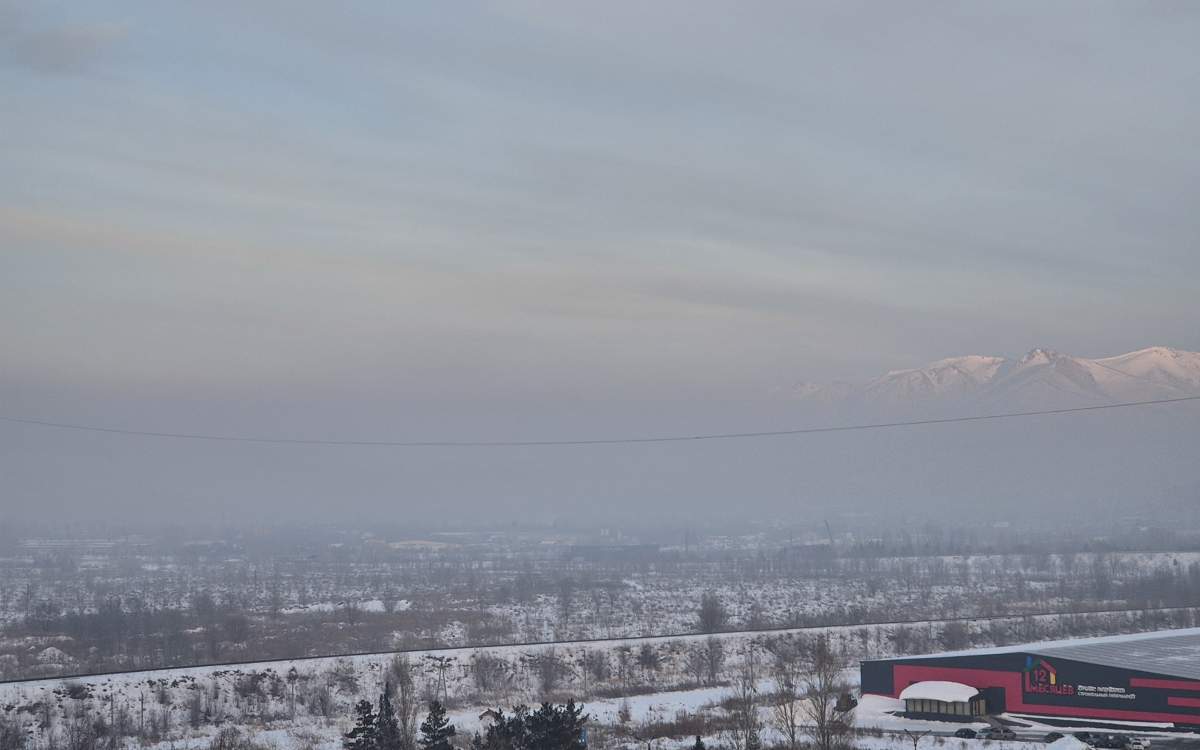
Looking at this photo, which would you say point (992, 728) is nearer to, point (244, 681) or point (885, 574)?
point (244, 681)

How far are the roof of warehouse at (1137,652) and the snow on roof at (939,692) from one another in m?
1.42

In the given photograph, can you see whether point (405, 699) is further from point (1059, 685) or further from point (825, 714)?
point (1059, 685)

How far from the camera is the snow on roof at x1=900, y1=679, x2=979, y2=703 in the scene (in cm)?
3697

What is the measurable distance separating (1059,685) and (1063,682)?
17 centimetres

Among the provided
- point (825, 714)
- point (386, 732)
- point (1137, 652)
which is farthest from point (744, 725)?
point (1137, 652)

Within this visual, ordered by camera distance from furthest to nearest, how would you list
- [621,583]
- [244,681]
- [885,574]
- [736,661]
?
1. [885,574]
2. [621,583]
3. [736,661]
4. [244,681]

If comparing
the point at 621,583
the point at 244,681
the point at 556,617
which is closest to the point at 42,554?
the point at 621,583

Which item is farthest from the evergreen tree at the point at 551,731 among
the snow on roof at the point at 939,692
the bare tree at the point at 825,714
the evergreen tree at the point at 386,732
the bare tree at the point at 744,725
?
the snow on roof at the point at 939,692

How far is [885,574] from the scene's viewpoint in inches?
3821

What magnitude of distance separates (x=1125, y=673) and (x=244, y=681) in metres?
27.9

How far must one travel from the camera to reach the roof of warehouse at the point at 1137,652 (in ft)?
118

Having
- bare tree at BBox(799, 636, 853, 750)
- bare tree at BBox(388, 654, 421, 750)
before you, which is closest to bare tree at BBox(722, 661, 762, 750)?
bare tree at BBox(799, 636, 853, 750)

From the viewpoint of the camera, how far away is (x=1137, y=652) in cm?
3744

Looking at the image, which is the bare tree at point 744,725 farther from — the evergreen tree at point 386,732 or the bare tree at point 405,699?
the evergreen tree at point 386,732
